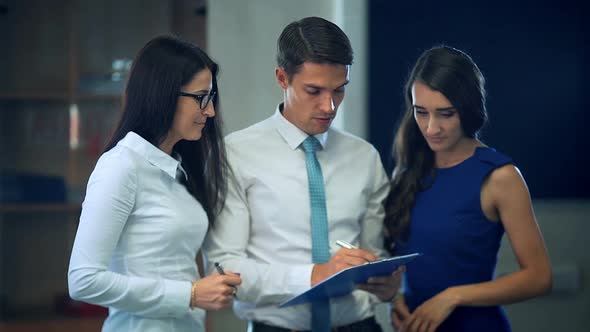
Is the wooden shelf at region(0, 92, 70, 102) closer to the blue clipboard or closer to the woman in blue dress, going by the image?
the woman in blue dress

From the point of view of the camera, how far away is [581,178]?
3490 millimetres

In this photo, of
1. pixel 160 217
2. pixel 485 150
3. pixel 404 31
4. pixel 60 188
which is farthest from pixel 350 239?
pixel 60 188

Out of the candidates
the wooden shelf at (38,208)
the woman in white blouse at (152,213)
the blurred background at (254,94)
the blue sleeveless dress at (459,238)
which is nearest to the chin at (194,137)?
the woman in white blouse at (152,213)

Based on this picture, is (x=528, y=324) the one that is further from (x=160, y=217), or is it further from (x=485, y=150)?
(x=160, y=217)

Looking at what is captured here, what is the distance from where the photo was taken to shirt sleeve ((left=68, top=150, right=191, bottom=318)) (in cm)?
167

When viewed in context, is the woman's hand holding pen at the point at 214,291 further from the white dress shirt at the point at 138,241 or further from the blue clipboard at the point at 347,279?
the blue clipboard at the point at 347,279

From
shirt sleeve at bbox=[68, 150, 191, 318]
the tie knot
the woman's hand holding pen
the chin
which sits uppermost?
the chin

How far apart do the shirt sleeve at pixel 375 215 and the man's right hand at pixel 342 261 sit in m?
0.29

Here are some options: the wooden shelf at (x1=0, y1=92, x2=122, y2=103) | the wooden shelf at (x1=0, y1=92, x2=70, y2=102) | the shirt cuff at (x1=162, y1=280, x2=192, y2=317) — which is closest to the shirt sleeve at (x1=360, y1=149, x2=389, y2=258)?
the shirt cuff at (x1=162, y1=280, x2=192, y2=317)

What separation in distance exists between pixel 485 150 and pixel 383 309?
4.62 feet

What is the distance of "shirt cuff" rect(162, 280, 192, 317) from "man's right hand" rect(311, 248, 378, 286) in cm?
35

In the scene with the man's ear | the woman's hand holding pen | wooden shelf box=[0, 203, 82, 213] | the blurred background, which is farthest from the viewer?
wooden shelf box=[0, 203, 82, 213]

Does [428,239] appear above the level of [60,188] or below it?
above

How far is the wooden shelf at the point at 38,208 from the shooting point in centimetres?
393
